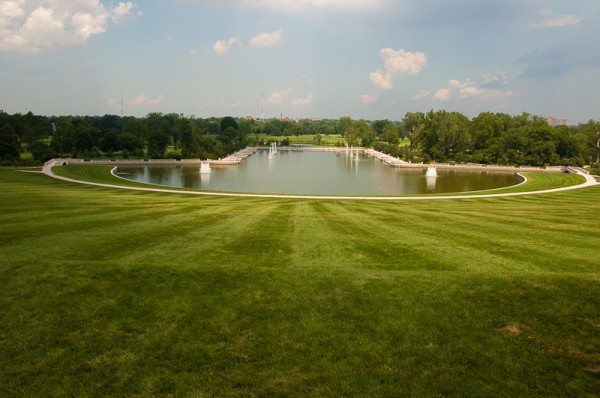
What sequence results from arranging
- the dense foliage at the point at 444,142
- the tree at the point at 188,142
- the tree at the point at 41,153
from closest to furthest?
the tree at the point at 41,153
the dense foliage at the point at 444,142
the tree at the point at 188,142

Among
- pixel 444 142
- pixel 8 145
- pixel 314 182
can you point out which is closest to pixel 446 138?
pixel 444 142

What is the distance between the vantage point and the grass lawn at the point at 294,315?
6.89m

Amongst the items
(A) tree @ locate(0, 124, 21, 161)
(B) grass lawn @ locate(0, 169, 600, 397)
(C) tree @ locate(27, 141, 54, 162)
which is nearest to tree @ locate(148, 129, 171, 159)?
(C) tree @ locate(27, 141, 54, 162)

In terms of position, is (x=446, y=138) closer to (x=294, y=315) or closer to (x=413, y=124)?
(x=413, y=124)

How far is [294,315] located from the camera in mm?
9148

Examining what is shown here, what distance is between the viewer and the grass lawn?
271 inches

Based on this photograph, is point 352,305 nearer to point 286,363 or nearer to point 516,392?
point 286,363

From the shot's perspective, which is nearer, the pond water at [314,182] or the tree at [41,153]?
the pond water at [314,182]

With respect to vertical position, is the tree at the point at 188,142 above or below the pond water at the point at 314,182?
above

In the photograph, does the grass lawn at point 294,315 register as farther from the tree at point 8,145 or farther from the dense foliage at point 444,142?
the dense foliage at point 444,142

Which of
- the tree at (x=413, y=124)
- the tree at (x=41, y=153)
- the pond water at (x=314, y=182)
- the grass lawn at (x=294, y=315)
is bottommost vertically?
the pond water at (x=314, y=182)

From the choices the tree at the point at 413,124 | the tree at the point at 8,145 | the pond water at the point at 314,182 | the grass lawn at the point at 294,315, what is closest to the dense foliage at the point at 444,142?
the tree at the point at 413,124

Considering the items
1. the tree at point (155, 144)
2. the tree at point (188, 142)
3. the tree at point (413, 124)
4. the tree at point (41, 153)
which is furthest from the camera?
the tree at point (413, 124)

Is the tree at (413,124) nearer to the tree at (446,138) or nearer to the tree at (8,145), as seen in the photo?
the tree at (446,138)
